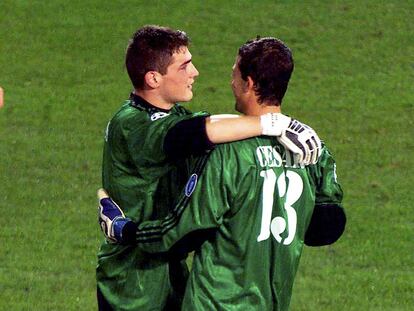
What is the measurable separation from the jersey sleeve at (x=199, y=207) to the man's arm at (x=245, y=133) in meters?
0.07

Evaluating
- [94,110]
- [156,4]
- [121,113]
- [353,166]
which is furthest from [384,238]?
[156,4]

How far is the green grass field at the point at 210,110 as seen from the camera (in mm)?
10328

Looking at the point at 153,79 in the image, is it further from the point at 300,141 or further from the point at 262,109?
the point at 300,141

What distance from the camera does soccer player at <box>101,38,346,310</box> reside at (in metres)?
5.08

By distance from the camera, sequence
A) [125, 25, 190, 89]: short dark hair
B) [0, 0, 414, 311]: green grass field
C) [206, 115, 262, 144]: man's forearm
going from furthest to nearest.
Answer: [0, 0, 414, 311]: green grass field
[125, 25, 190, 89]: short dark hair
[206, 115, 262, 144]: man's forearm

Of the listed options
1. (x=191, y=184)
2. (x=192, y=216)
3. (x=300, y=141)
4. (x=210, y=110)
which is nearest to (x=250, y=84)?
(x=300, y=141)

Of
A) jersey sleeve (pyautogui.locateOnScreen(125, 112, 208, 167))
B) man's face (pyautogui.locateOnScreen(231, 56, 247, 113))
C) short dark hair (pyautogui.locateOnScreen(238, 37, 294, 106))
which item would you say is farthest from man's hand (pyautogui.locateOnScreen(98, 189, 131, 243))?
short dark hair (pyautogui.locateOnScreen(238, 37, 294, 106))

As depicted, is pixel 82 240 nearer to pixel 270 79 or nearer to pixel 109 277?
pixel 109 277

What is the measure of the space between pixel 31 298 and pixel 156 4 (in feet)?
32.4

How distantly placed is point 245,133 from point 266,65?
27 cm

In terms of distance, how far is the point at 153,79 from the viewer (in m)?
5.54

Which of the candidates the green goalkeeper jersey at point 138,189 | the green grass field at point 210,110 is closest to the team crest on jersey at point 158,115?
the green goalkeeper jersey at point 138,189

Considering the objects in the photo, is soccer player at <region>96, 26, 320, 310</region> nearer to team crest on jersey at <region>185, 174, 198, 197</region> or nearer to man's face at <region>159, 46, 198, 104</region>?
man's face at <region>159, 46, 198, 104</region>

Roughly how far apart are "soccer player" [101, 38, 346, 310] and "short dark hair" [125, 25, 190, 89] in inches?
17.3
